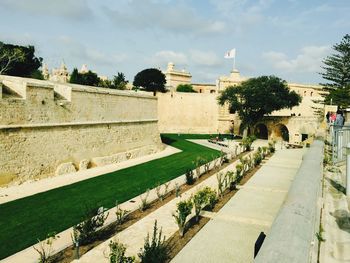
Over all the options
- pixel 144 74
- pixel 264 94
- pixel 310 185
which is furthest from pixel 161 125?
pixel 310 185

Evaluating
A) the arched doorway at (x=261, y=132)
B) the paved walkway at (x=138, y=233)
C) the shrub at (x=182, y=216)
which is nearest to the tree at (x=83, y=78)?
the arched doorway at (x=261, y=132)

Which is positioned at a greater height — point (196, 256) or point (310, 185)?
point (310, 185)

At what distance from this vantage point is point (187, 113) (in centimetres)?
3841

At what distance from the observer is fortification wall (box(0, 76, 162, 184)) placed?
12.5 meters

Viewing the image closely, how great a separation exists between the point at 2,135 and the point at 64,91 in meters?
4.26

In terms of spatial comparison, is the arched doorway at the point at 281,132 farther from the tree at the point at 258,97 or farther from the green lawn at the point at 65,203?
the green lawn at the point at 65,203

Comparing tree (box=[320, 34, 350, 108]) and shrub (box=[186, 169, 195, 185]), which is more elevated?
tree (box=[320, 34, 350, 108])

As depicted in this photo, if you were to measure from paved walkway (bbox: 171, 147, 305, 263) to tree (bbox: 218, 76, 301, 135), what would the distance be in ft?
61.8

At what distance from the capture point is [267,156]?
20797 mm

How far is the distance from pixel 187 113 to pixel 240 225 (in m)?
30.6

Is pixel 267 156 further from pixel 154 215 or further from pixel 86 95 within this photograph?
pixel 154 215

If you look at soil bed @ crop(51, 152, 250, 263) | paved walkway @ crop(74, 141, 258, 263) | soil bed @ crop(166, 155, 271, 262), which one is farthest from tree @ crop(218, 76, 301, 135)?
paved walkway @ crop(74, 141, 258, 263)

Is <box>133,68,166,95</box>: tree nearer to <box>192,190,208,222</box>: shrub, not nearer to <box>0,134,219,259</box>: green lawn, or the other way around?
<box>0,134,219,259</box>: green lawn

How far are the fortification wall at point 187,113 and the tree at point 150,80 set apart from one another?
3.27 meters
